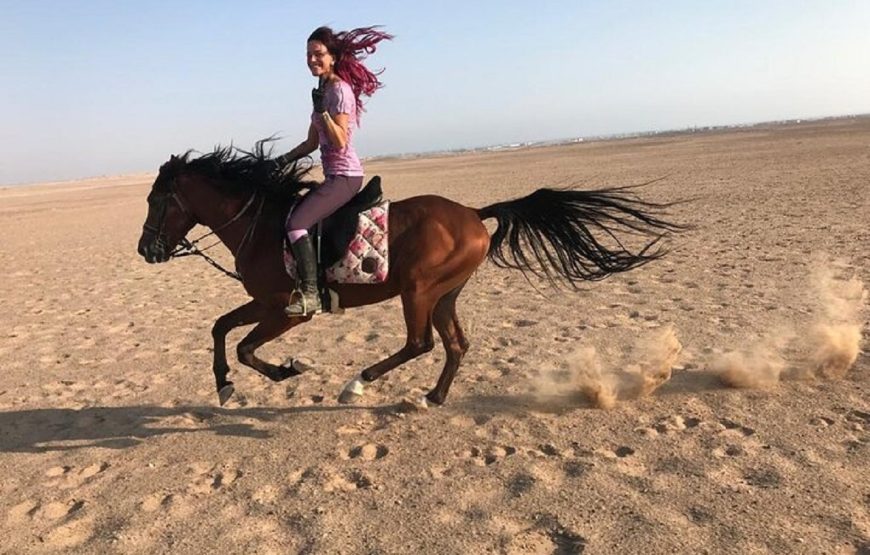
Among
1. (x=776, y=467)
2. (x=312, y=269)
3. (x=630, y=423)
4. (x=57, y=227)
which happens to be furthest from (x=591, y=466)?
(x=57, y=227)

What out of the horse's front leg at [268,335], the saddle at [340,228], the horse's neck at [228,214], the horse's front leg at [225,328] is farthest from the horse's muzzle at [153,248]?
the saddle at [340,228]

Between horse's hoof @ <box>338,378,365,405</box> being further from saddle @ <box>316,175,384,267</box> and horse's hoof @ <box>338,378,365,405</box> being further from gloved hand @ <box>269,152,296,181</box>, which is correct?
gloved hand @ <box>269,152,296,181</box>

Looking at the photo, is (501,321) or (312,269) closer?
(312,269)

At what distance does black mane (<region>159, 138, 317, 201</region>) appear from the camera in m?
5.18

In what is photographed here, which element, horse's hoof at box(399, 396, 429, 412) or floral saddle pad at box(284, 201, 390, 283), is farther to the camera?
horse's hoof at box(399, 396, 429, 412)

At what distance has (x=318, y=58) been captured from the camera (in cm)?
473

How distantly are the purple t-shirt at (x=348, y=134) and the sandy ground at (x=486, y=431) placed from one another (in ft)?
6.39

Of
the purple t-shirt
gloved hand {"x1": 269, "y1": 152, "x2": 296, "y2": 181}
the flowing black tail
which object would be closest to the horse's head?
gloved hand {"x1": 269, "y1": 152, "x2": 296, "y2": 181}

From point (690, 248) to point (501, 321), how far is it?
17.0 ft

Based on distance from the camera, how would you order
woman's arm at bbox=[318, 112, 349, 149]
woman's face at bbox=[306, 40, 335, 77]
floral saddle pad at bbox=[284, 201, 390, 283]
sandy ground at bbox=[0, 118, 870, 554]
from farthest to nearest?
floral saddle pad at bbox=[284, 201, 390, 283], woman's face at bbox=[306, 40, 335, 77], woman's arm at bbox=[318, 112, 349, 149], sandy ground at bbox=[0, 118, 870, 554]

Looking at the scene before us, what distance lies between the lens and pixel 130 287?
452 inches

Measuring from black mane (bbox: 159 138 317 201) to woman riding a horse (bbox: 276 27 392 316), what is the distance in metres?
0.37

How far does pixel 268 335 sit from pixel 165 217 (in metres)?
1.27

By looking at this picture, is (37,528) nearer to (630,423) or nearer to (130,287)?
(630,423)
